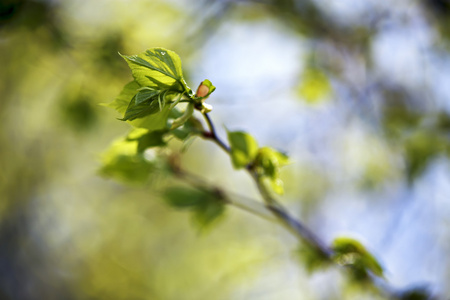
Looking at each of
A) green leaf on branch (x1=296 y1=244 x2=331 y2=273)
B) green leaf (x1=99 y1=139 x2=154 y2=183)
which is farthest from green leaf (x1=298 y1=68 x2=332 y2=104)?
green leaf (x1=99 y1=139 x2=154 y2=183)

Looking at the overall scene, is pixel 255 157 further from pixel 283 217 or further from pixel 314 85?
pixel 314 85

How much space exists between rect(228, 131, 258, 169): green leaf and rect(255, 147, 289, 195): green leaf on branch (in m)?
0.02

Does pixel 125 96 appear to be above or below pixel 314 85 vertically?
below

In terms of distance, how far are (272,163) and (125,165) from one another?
0.29 meters

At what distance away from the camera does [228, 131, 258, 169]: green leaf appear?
0.56 metres

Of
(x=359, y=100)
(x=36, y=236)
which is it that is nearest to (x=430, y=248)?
(x=359, y=100)

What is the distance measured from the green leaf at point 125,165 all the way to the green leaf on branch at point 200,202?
0.08m

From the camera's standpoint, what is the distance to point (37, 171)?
3615 mm

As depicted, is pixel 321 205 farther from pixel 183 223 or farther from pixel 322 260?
pixel 183 223

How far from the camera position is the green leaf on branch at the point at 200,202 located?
0.76m

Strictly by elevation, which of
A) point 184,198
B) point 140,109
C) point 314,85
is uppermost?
point 314,85

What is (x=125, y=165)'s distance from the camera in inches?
27.4

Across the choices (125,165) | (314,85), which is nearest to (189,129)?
(125,165)

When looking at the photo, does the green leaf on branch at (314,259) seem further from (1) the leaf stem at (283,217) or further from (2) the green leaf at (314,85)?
(2) the green leaf at (314,85)
